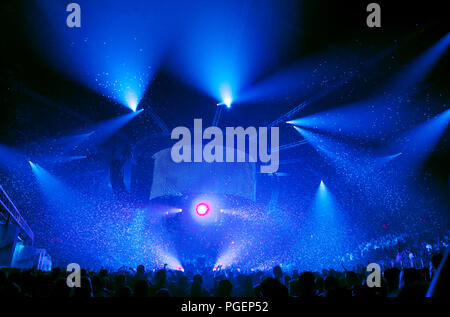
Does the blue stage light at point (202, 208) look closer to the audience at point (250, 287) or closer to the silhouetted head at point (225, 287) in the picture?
the audience at point (250, 287)

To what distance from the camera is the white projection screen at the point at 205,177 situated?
1945 centimetres

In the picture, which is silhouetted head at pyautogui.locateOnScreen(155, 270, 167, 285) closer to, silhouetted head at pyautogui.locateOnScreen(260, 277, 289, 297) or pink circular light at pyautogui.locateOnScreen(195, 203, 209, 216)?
silhouetted head at pyautogui.locateOnScreen(260, 277, 289, 297)

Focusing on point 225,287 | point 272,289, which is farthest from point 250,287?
point 272,289

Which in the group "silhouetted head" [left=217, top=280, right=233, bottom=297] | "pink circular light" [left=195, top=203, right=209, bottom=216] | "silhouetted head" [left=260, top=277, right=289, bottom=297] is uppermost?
"pink circular light" [left=195, top=203, right=209, bottom=216]

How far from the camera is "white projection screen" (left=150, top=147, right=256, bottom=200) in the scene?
19.5m

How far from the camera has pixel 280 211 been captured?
1059 inches

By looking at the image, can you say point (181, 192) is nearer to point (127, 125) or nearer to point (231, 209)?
point (231, 209)

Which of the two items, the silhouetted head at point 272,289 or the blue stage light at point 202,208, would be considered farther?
the blue stage light at point 202,208

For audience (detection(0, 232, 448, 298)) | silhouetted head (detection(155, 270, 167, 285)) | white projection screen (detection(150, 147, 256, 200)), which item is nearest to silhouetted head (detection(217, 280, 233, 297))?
audience (detection(0, 232, 448, 298))

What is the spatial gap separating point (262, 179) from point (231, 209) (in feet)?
12.9

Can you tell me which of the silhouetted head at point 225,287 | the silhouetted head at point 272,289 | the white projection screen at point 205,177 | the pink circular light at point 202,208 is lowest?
the silhouetted head at point 225,287

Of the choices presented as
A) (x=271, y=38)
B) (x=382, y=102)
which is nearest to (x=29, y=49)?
(x=271, y=38)

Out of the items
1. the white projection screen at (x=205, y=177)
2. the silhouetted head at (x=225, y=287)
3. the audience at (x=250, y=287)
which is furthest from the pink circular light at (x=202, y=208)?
the silhouetted head at (x=225, y=287)

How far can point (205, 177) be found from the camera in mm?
19719
